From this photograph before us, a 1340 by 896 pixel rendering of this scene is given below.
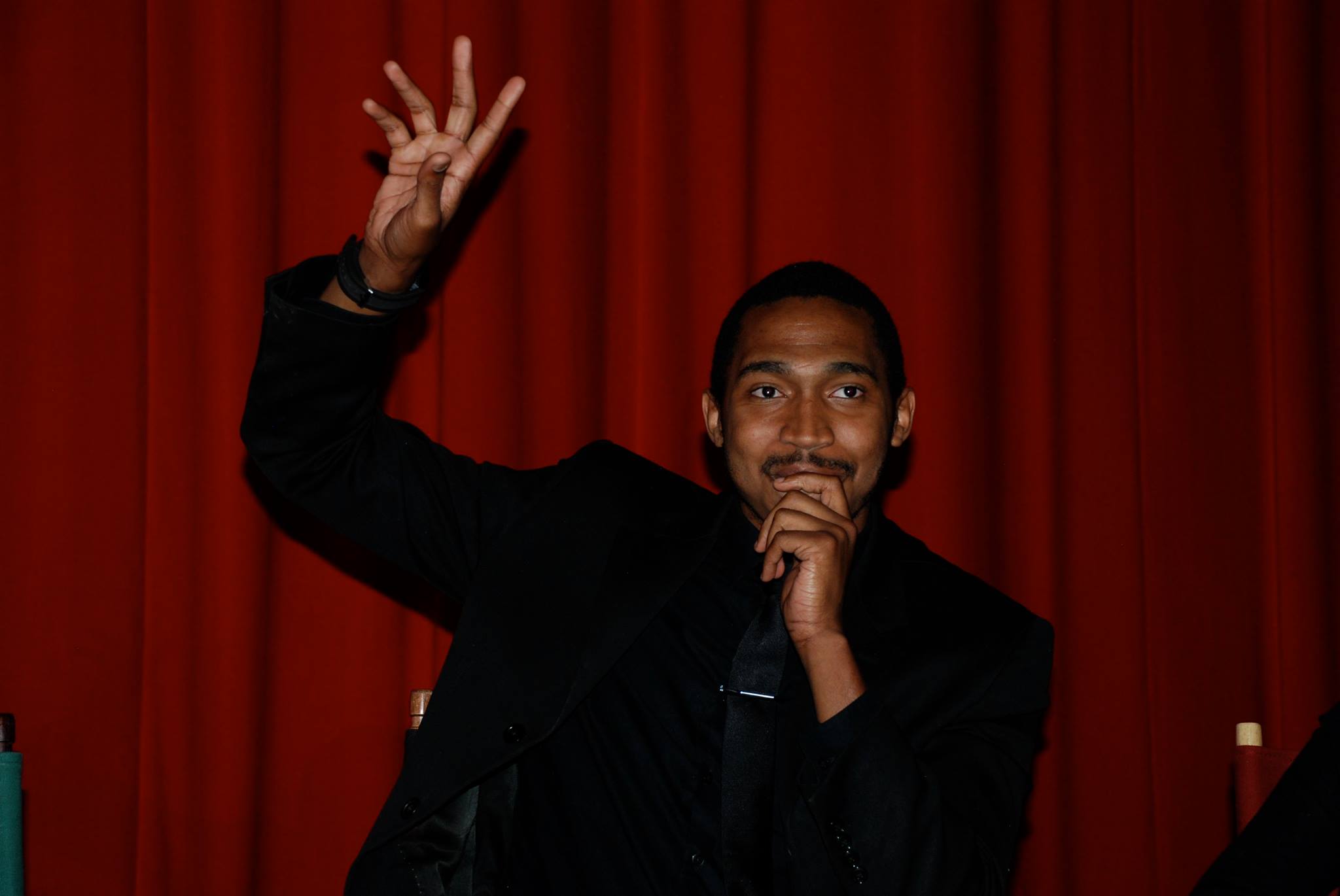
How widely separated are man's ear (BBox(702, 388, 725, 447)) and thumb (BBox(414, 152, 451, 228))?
0.64 meters

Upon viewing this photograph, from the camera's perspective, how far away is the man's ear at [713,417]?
85.6 inches

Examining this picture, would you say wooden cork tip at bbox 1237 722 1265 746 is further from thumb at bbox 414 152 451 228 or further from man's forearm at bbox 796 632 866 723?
thumb at bbox 414 152 451 228

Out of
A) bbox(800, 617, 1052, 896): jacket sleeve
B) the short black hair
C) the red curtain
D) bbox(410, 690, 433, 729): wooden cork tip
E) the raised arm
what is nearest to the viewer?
bbox(800, 617, 1052, 896): jacket sleeve

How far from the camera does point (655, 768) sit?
1.89m

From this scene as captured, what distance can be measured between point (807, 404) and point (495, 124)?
0.60 m

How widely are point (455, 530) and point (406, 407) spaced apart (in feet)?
1.71

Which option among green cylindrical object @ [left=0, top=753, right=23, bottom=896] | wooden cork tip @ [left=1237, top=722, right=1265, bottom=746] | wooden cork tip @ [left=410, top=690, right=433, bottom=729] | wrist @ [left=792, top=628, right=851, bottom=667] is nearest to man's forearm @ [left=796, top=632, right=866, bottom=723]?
wrist @ [left=792, top=628, right=851, bottom=667]

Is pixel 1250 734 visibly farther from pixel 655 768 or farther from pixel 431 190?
pixel 431 190

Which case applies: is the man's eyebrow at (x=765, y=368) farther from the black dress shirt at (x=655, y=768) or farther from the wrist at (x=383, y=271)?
the wrist at (x=383, y=271)

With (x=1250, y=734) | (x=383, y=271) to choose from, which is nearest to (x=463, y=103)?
(x=383, y=271)

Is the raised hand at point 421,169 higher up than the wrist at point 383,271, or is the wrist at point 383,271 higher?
the raised hand at point 421,169

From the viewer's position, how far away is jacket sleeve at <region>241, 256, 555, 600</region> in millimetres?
1721

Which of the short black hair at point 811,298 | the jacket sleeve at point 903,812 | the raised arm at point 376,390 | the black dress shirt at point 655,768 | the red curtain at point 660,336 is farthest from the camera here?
the red curtain at point 660,336

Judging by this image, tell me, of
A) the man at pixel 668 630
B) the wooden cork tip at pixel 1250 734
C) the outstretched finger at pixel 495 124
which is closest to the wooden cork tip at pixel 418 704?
the man at pixel 668 630
